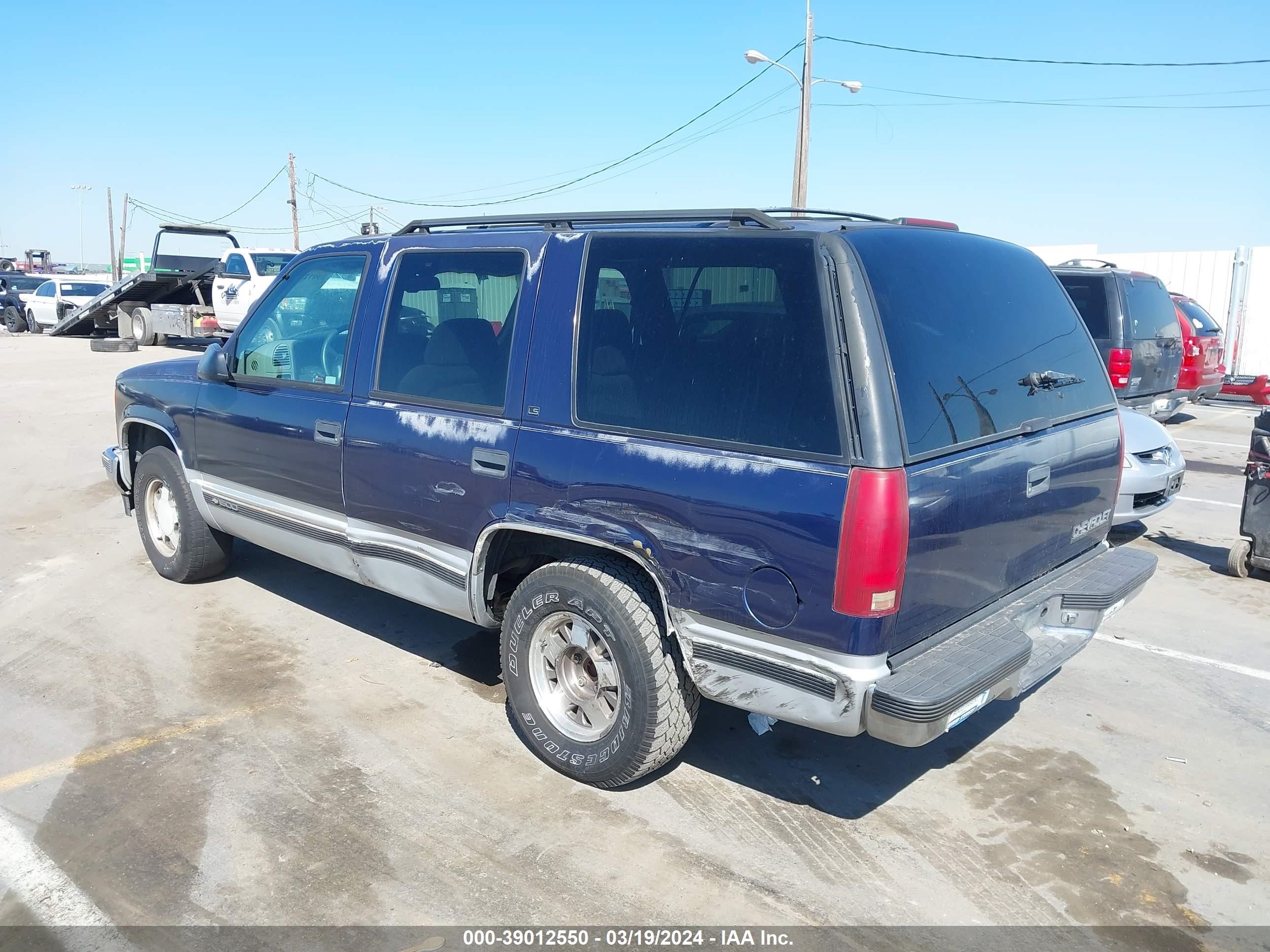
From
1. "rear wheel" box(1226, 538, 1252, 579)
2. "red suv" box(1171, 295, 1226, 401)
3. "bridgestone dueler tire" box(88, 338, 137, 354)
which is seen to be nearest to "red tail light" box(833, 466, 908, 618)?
"rear wheel" box(1226, 538, 1252, 579)

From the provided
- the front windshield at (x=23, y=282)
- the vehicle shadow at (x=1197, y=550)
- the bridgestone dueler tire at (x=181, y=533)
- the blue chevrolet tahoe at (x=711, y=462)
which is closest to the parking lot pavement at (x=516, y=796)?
the bridgestone dueler tire at (x=181, y=533)

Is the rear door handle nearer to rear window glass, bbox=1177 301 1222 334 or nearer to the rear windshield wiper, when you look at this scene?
the rear windshield wiper

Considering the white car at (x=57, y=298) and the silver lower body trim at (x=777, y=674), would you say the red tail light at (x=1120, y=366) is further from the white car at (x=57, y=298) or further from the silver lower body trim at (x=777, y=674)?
the white car at (x=57, y=298)

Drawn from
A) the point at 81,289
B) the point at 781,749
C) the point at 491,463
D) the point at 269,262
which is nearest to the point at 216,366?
the point at 491,463

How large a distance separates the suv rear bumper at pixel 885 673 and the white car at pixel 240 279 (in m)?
18.9

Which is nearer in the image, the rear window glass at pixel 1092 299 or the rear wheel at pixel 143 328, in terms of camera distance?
the rear window glass at pixel 1092 299

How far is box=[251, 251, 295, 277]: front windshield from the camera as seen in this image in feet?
67.0

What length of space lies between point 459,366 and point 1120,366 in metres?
8.19

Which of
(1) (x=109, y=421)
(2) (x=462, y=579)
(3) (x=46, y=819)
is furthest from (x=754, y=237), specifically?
(1) (x=109, y=421)

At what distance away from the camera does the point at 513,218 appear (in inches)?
170

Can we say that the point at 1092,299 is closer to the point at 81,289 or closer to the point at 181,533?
the point at 181,533

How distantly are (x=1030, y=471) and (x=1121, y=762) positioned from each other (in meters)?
1.41

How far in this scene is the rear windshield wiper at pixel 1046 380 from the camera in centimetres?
377

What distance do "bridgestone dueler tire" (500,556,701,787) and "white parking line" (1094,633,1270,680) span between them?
3032mm
